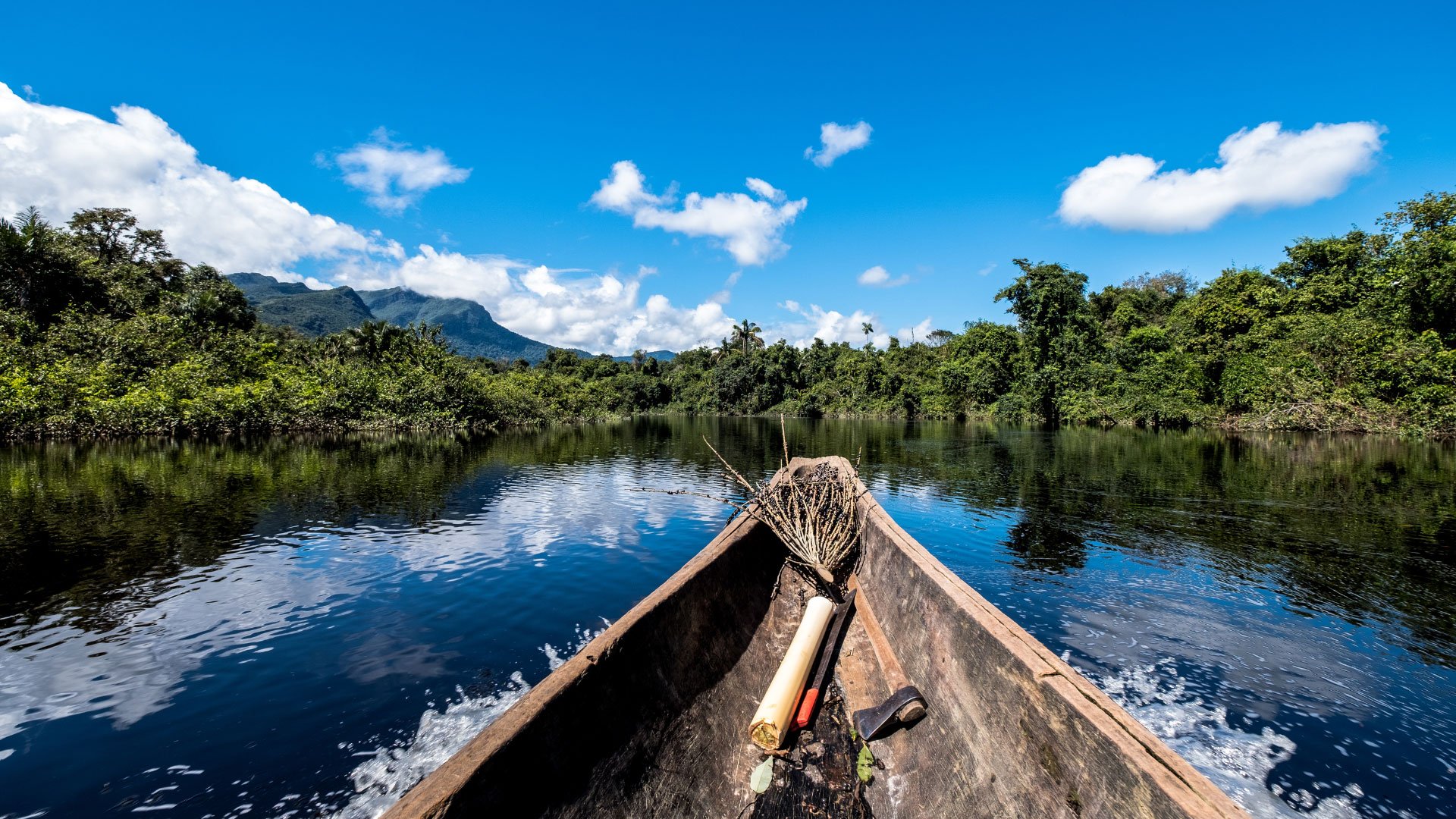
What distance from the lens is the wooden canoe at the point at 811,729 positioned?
6.00 feet

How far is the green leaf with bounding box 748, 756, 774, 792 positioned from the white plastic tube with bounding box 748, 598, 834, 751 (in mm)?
82

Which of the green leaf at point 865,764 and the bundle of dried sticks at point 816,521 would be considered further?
the bundle of dried sticks at point 816,521

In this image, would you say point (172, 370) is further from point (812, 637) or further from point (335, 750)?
point (812, 637)

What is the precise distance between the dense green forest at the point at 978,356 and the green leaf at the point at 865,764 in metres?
29.4

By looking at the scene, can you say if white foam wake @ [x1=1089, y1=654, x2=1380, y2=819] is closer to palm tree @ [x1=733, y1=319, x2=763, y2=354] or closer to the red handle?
the red handle

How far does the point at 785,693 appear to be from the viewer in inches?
127

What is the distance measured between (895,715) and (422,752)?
3.02 m

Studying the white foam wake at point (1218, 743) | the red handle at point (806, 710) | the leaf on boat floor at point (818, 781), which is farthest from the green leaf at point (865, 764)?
the white foam wake at point (1218, 743)

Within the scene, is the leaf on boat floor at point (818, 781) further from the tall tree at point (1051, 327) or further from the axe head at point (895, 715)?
the tall tree at point (1051, 327)

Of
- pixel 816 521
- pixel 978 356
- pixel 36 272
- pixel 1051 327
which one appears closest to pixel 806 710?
pixel 816 521

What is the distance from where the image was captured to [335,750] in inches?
139

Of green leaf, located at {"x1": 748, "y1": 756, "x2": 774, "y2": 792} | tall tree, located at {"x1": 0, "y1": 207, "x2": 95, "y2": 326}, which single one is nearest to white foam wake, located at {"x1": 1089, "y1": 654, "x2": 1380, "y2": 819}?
green leaf, located at {"x1": 748, "y1": 756, "x2": 774, "y2": 792}

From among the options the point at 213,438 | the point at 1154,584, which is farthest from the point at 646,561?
the point at 213,438

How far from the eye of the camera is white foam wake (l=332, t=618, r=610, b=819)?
312 cm
